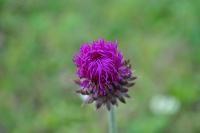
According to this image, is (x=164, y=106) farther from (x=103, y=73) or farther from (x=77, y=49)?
(x=103, y=73)

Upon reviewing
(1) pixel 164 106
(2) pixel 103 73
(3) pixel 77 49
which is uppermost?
(3) pixel 77 49

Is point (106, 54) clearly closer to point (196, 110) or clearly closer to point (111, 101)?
point (111, 101)

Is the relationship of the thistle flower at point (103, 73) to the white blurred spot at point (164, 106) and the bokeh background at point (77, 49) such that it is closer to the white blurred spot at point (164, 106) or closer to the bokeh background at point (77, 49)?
the bokeh background at point (77, 49)

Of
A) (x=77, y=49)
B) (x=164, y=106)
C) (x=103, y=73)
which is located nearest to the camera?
(x=103, y=73)

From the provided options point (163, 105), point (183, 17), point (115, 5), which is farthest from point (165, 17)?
point (163, 105)

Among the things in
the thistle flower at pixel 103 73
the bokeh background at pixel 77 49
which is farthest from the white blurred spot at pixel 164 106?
the thistle flower at pixel 103 73

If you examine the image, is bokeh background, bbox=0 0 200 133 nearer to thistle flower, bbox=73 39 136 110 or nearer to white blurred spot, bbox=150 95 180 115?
white blurred spot, bbox=150 95 180 115

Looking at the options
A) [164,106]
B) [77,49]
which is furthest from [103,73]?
[77,49]
